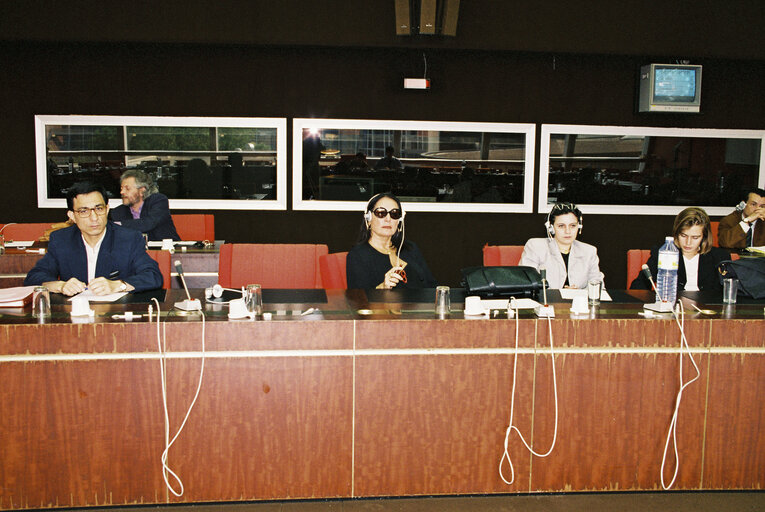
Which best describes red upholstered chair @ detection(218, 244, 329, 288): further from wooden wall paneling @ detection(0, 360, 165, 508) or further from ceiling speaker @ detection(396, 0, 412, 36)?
ceiling speaker @ detection(396, 0, 412, 36)

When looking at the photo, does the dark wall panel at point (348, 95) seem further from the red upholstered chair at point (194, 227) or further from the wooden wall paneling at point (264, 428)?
the wooden wall paneling at point (264, 428)

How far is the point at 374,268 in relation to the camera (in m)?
3.79

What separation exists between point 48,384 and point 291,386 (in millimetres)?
896

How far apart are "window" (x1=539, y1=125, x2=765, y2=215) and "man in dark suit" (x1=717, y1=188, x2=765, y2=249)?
3.96ft

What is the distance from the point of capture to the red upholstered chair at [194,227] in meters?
5.90

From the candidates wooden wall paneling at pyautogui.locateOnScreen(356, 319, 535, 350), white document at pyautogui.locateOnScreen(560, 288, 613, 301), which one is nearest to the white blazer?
white document at pyautogui.locateOnScreen(560, 288, 613, 301)

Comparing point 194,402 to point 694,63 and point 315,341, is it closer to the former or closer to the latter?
point 315,341

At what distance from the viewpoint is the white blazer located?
395 cm

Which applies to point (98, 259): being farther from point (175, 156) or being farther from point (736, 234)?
point (736, 234)

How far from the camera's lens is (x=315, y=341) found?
2.62 meters

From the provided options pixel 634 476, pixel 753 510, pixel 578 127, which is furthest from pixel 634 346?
pixel 578 127

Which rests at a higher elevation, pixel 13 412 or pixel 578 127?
pixel 578 127

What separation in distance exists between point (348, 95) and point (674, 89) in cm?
314

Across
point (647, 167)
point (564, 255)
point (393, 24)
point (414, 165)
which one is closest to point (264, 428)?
point (564, 255)
